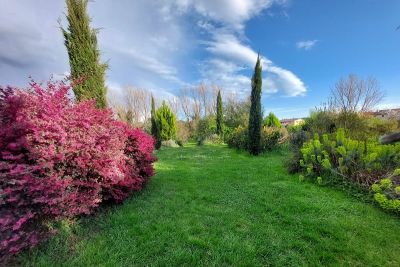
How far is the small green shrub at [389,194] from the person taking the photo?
3.04 m

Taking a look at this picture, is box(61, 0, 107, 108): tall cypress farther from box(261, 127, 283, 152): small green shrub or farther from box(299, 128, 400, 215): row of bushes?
box(261, 127, 283, 152): small green shrub

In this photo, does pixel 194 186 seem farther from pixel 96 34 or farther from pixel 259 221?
pixel 96 34

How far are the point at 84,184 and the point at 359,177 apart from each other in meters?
4.84

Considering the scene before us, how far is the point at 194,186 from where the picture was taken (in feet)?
15.6

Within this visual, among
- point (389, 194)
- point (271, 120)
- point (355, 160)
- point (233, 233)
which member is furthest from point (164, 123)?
point (389, 194)

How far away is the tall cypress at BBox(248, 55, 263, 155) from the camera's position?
368 inches

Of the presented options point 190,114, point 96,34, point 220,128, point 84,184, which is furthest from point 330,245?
point 190,114

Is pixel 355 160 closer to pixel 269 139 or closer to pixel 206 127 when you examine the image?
pixel 269 139

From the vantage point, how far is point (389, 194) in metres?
3.27

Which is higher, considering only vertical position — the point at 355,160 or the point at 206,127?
the point at 206,127

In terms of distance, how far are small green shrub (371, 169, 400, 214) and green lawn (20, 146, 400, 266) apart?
0.51ft

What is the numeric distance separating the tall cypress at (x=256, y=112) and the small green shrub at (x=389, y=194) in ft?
19.4

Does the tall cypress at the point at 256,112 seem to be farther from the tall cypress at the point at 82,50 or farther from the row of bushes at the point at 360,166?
the tall cypress at the point at 82,50

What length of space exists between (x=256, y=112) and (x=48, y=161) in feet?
27.0
